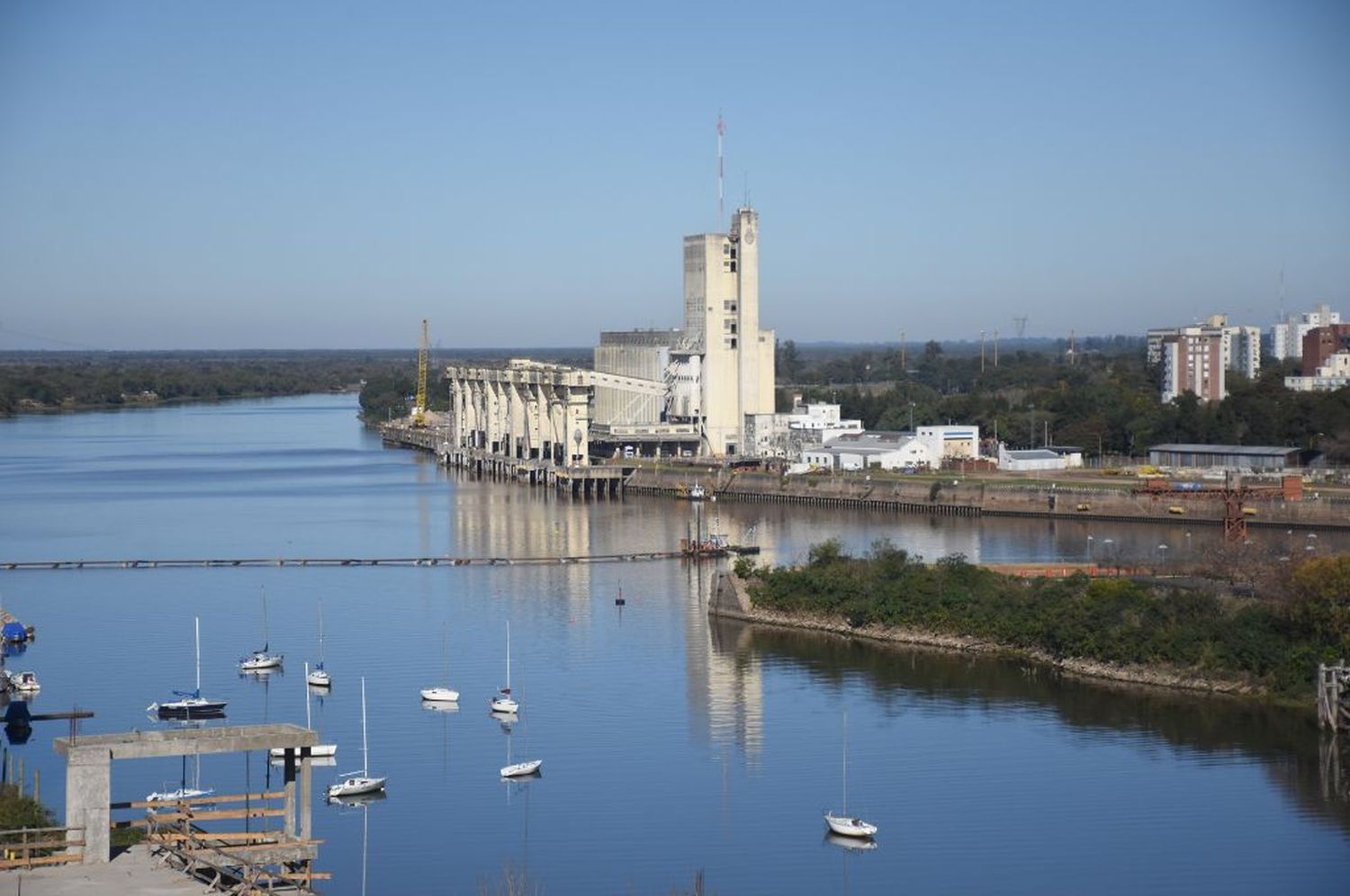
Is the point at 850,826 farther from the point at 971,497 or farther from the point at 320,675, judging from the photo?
the point at 971,497

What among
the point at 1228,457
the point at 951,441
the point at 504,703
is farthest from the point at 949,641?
the point at 951,441

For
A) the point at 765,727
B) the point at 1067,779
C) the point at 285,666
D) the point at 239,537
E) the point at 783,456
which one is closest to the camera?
the point at 1067,779

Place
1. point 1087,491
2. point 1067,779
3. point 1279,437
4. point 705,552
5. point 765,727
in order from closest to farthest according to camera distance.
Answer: point 1067,779 < point 765,727 < point 705,552 < point 1087,491 < point 1279,437

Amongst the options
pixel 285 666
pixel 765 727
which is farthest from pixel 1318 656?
pixel 285 666

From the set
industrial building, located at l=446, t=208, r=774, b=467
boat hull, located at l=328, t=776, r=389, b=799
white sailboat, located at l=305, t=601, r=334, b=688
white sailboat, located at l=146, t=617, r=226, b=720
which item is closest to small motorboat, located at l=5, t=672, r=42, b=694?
white sailboat, located at l=146, t=617, r=226, b=720

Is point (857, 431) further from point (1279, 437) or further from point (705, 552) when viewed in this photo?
point (705, 552)

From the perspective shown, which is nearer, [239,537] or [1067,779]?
[1067,779]
